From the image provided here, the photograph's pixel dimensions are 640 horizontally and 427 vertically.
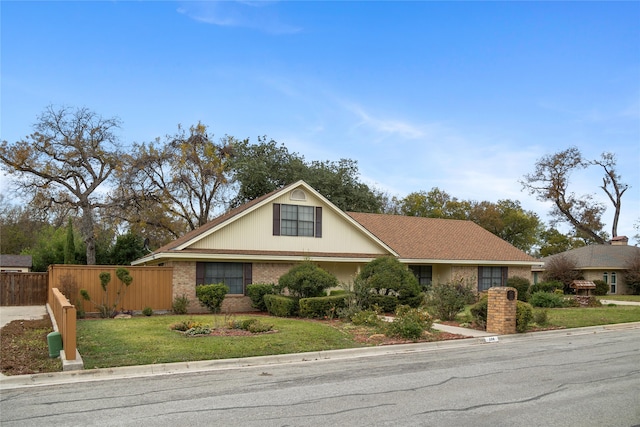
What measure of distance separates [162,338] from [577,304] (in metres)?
21.5

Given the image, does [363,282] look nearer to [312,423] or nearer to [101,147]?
[312,423]

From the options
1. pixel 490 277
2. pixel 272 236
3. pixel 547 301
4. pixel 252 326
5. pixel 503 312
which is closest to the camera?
pixel 252 326

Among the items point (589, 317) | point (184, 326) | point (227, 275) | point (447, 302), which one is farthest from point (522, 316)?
point (227, 275)

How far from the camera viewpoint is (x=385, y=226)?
3222 centimetres

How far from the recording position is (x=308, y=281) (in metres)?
20.3

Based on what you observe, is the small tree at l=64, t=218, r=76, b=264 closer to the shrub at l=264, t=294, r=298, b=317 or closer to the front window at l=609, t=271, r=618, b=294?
the shrub at l=264, t=294, r=298, b=317

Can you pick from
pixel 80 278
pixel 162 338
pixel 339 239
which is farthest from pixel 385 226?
pixel 162 338

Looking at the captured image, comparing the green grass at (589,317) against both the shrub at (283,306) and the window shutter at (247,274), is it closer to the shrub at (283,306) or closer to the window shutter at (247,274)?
the shrub at (283,306)

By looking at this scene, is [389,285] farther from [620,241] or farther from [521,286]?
[620,241]

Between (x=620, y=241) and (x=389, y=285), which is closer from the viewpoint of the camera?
(x=389, y=285)

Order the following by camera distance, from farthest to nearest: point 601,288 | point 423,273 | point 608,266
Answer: point 608,266
point 601,288
point 423,273

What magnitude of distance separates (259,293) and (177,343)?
32.6ft

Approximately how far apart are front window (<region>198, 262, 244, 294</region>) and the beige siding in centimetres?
76

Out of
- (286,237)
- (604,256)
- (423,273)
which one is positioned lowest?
(423,273)
